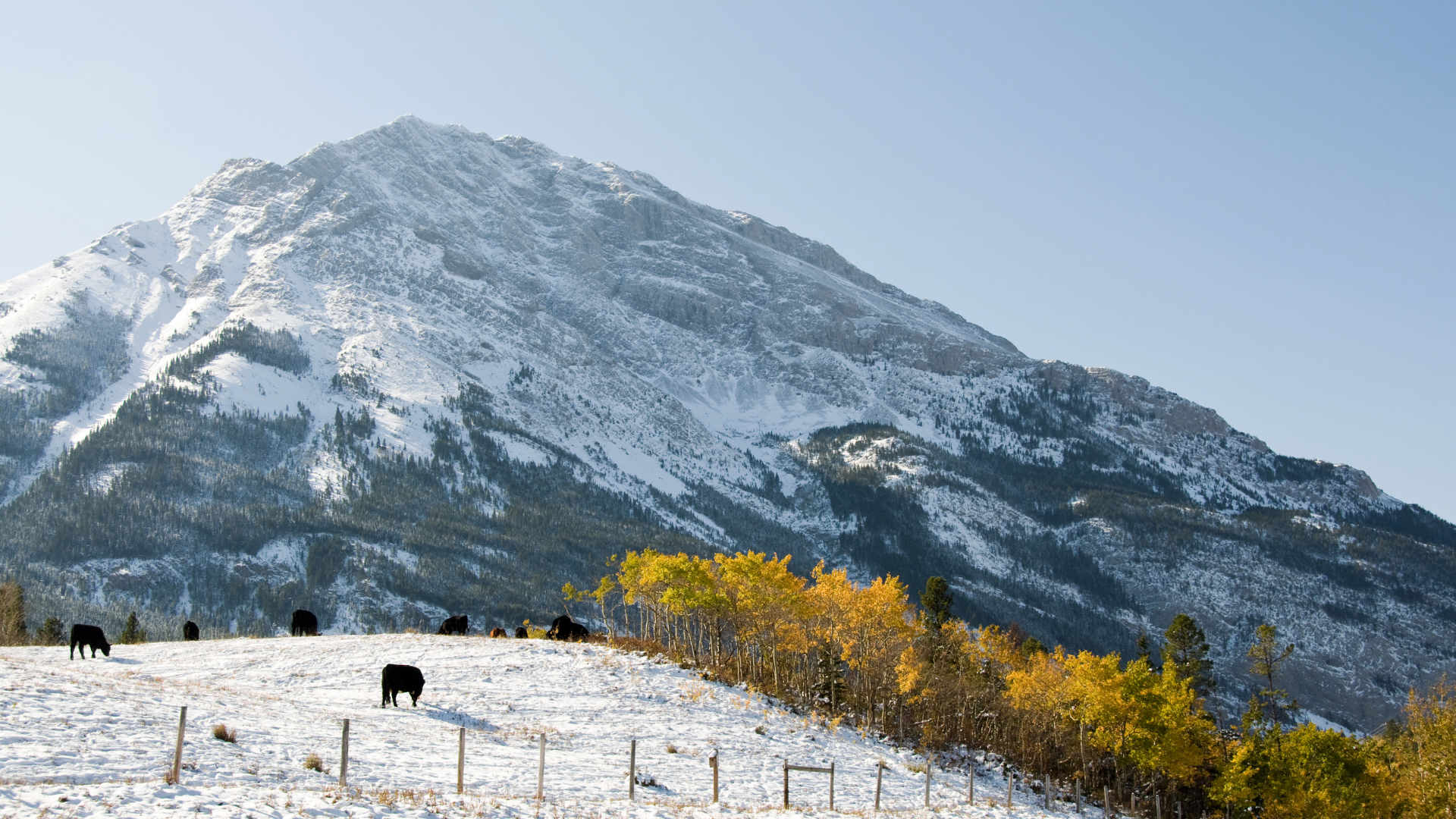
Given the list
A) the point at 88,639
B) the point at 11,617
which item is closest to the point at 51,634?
the point at 11,617

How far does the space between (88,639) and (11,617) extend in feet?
127

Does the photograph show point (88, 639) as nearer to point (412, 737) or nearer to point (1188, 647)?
point (412, 737)

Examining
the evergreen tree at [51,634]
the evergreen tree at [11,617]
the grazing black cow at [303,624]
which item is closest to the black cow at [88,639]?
the grazing black cow at [303,624]

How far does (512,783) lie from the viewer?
26.0 meters

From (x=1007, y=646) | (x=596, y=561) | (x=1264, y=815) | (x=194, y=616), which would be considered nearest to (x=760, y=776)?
(x=1264, y=815)

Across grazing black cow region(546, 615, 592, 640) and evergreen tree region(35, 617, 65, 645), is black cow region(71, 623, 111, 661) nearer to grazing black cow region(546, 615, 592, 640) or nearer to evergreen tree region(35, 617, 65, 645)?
grazing black cow region(546, 615, 592, 640)

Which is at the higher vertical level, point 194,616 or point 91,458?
point 91,458

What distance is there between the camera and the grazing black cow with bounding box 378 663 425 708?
3853cm

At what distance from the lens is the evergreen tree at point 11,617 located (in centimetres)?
6644

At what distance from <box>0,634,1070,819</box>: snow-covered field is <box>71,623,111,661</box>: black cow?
0.91m

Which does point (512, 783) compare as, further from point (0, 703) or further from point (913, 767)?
point (913, 767)

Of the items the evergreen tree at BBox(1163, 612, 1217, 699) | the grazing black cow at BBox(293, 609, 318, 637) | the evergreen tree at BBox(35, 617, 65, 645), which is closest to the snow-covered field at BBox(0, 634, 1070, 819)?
the grazing black cow at BBox(293, 609, 318, 637)

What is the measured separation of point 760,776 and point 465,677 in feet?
59.5

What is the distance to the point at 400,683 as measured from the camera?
127 ft
